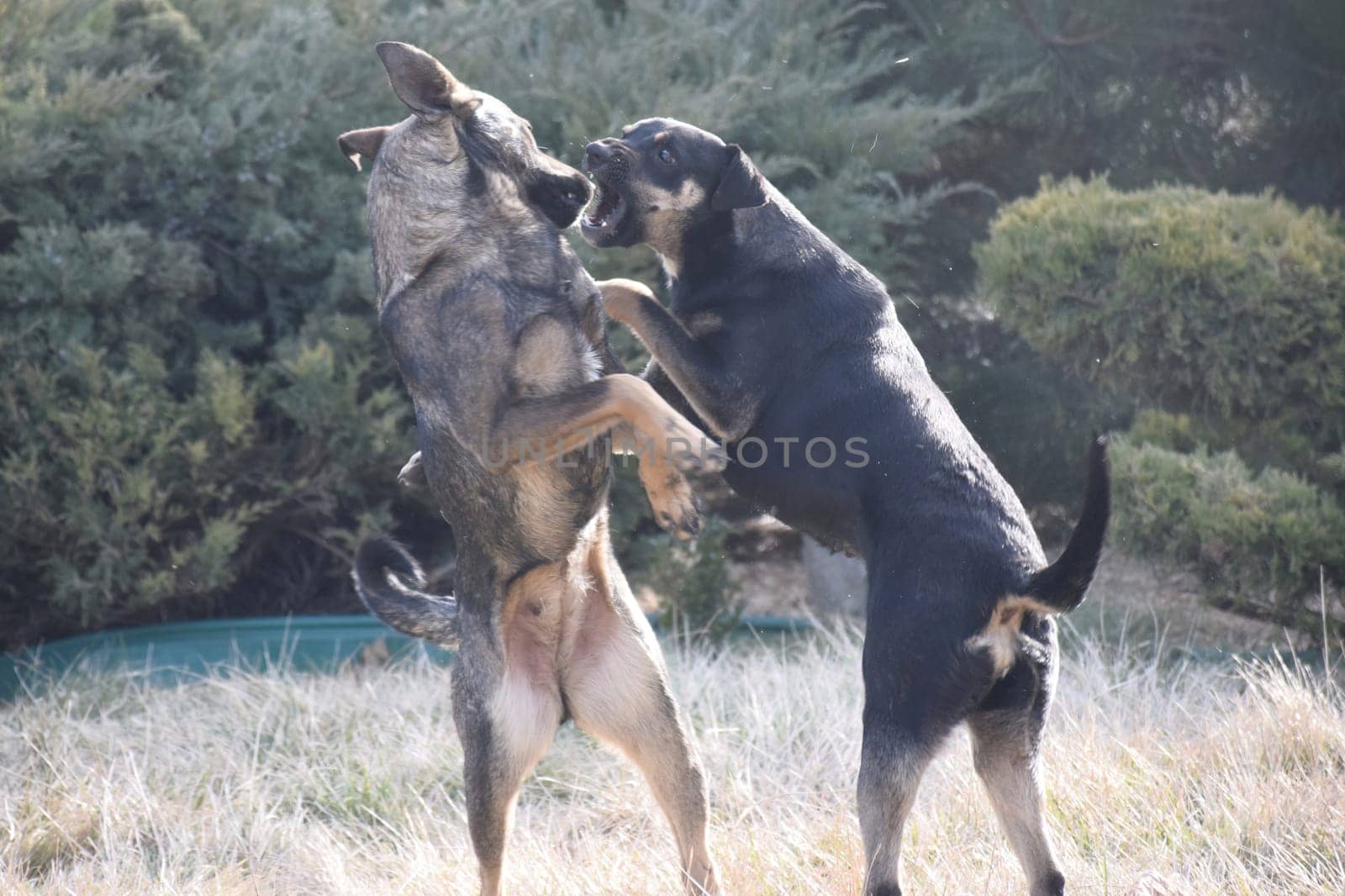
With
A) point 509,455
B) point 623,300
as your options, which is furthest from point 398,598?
point 623,300

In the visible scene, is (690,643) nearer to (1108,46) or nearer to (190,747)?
(190,747)

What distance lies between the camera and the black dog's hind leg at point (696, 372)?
3844mm

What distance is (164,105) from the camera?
7070mm

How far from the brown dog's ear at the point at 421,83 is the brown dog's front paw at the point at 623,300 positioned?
27.0 inches

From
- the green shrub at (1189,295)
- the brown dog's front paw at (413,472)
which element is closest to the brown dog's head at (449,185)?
the brown dog's front paw at (413,472)

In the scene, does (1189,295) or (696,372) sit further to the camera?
(1189,295)

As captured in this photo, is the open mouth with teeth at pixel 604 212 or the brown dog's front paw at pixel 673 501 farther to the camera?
the open mouth with teeth at pixel 604 212

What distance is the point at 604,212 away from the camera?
14.0 ft

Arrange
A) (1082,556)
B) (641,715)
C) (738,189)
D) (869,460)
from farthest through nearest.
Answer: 1. (738,189)
2. (641,715)
3. (869,460)
4. (1082,556)

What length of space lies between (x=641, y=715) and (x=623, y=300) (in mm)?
1216

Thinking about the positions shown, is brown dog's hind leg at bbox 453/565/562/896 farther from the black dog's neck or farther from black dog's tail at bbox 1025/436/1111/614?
black dog's tail at bbox 1025/436/1111/614

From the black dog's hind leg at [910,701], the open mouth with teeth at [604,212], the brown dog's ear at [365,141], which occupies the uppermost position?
the brown dog's ear at [365,141]

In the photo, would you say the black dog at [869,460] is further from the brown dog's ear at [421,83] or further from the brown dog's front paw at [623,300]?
the brown dog's ear at [421,83]

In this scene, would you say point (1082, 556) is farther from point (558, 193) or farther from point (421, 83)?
point (421, 83)
